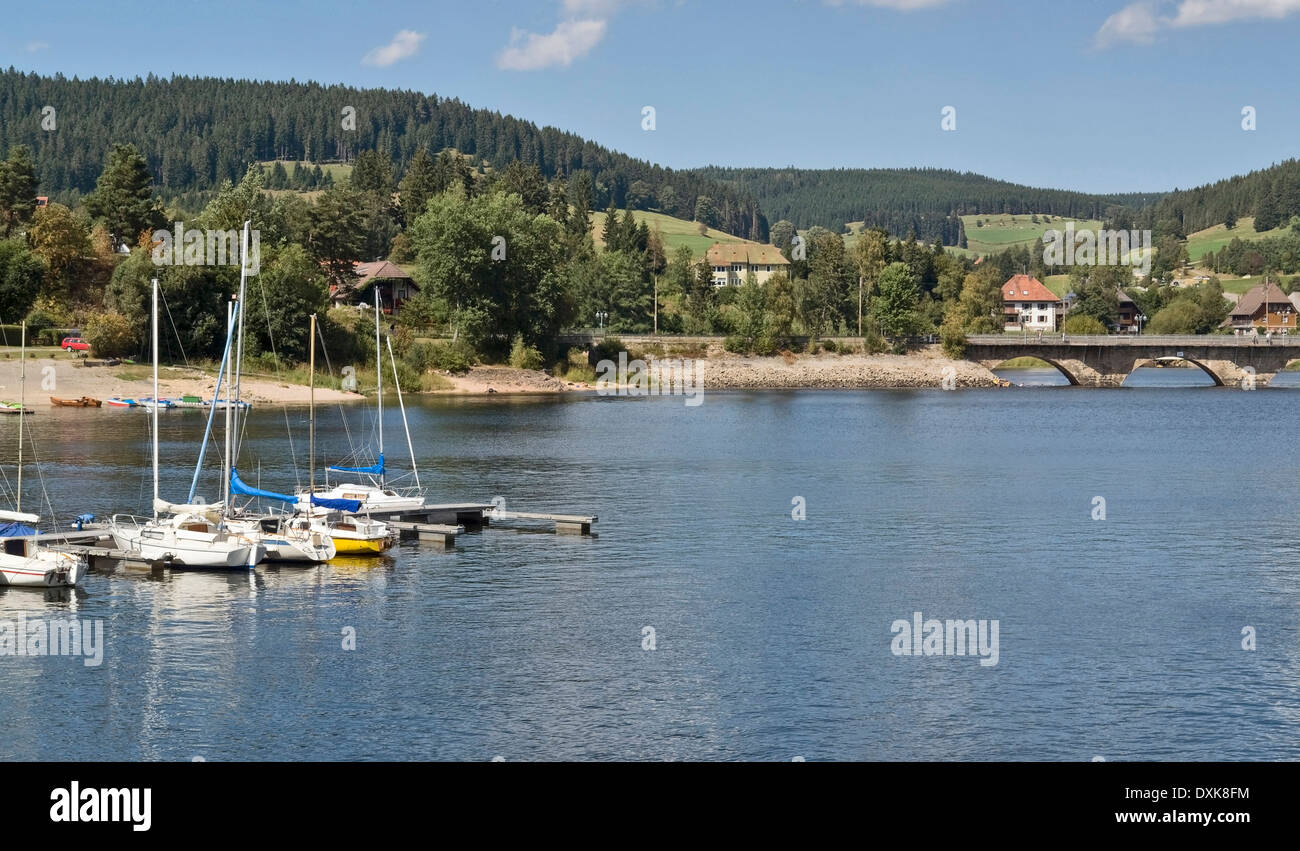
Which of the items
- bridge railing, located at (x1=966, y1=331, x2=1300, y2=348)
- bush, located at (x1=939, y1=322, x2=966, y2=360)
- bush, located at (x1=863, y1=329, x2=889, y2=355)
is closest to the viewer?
bridge railing, located at (x1=966, y1=331, x2=1300, y2=348)

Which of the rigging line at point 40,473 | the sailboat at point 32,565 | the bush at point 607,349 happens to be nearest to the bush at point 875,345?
the bush at point 607,349

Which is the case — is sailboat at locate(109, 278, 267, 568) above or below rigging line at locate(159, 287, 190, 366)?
below

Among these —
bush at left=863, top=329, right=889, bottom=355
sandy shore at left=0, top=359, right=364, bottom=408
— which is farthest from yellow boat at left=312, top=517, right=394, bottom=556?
bush at left=863, top=329, right=889, bottom=355

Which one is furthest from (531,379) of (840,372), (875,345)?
(875,345)

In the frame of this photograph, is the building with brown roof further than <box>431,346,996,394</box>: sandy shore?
No

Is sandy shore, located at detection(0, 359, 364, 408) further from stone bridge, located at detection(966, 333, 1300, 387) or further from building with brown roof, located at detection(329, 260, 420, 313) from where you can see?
stone bridge, located at detection(966, 333, 1300, 387)

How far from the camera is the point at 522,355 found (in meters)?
161

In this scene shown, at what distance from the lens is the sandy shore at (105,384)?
395ft

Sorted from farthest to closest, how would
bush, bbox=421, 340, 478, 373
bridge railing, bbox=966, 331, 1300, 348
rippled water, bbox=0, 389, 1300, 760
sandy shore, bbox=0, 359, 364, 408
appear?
1. bridge railing, bbox=966, 331, 1300, 348
2. bush, bbox=421, 340, 478, 373
3. sandy shore, bbox=0, 359, 364, 408
4. rippled water, bbox=0, 389, 1300, 760

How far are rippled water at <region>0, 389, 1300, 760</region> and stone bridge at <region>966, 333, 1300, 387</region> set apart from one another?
10256 centimetres

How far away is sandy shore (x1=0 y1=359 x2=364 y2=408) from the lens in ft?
395

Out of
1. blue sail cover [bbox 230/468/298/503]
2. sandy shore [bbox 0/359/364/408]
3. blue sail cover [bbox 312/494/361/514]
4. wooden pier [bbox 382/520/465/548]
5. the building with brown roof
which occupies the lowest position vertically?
wooden pier [bbox 382/520/465/548]

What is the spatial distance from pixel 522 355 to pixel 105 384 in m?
52.0

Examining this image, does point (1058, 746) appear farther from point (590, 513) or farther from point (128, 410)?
point (128, 410)
